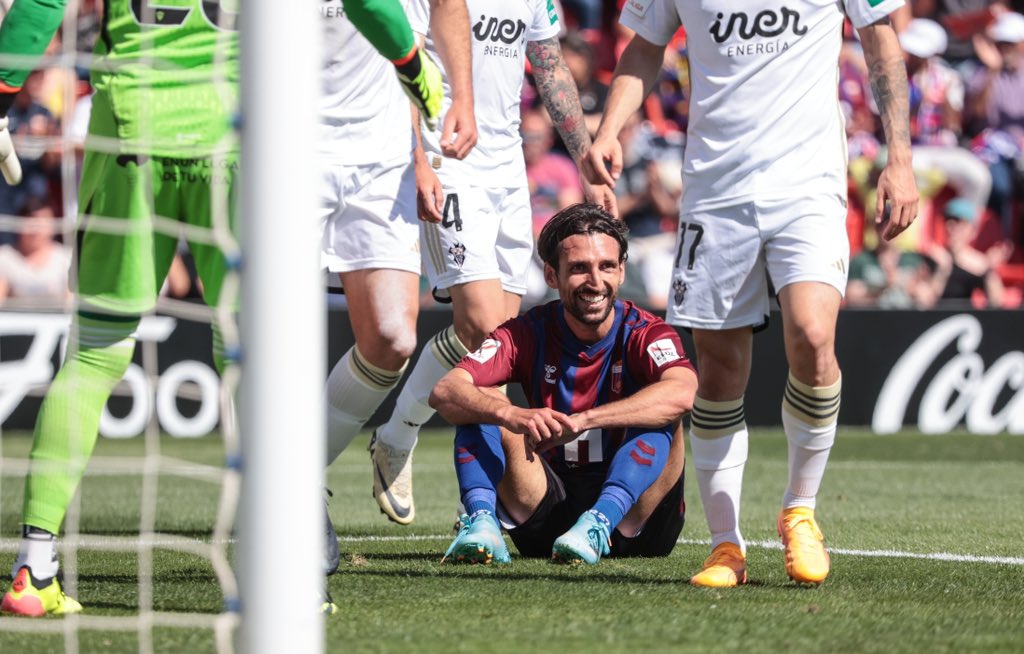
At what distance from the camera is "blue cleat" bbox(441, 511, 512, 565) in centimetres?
489

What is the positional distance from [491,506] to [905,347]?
704cm

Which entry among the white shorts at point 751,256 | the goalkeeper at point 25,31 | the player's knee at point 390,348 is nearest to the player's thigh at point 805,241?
the white shorts at point 751,256

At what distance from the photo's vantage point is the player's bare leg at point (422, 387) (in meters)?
5.92

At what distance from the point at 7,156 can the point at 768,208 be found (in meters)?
2.16

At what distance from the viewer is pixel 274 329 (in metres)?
2.62

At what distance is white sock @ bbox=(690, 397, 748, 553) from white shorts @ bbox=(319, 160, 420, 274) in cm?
105

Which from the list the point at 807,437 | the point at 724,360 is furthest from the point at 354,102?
the point at 807,437

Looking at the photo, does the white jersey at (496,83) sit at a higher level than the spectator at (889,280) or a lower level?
higher

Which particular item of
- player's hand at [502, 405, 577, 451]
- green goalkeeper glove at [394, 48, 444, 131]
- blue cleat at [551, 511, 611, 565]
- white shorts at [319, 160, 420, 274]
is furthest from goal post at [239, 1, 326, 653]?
white shorts at [319, 160, 420, 274]

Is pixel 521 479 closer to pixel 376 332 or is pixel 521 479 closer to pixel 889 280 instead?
pixel 376 332

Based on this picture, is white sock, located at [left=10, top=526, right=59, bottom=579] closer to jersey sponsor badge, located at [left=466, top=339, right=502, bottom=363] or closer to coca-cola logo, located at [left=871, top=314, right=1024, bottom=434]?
jersey sponsor badge, located at [left=466, top=339, right=502, bottom=363]

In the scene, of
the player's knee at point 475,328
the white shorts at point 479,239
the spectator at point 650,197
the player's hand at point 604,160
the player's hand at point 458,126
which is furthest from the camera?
the spectator at point 650,197

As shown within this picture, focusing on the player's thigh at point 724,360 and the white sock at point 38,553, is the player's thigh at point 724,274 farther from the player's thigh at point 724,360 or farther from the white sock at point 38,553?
the white sock at point 38,553

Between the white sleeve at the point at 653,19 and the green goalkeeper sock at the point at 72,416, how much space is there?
1.96m
